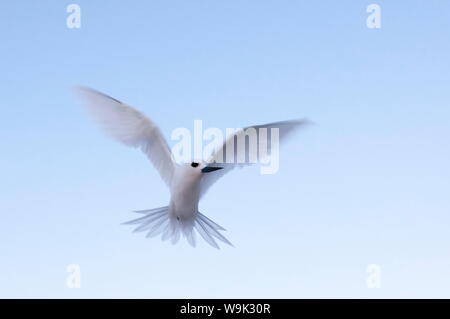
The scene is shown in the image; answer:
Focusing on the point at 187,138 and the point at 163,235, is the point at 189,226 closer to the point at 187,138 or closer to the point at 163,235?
the point at 163,235

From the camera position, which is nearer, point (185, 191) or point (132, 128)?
point (185, 191)

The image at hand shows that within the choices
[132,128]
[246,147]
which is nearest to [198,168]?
[246,147]

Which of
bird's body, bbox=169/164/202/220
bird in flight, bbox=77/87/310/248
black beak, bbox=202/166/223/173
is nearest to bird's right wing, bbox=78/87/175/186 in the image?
bird in flight, bbox=77/87/310/248

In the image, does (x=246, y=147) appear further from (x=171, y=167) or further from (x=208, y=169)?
(x=171, y=167)

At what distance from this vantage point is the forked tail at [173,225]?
541 cm

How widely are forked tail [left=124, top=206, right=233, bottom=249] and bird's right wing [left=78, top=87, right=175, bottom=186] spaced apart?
1.17ft

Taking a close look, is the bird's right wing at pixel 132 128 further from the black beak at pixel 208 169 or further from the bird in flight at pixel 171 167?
the black beak at pixel 208 169

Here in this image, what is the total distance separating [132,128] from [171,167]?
0.55m

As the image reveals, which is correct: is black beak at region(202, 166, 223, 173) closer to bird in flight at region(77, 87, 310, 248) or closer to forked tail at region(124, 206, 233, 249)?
bird in flight at region(77, 87, 310, 248)

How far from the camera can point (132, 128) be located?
5426 mm

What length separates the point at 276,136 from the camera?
5.29m
